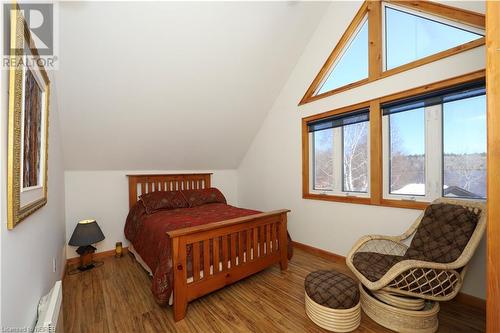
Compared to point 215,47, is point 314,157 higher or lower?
lower

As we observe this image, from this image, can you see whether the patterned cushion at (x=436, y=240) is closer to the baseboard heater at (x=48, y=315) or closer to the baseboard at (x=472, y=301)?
the baseboard at (x=472, y=301)

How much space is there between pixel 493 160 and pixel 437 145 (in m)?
1.43

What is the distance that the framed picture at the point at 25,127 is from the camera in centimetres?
84

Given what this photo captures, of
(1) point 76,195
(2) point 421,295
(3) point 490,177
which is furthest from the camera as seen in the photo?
(1) point 76,195

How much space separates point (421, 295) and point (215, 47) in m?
2.88

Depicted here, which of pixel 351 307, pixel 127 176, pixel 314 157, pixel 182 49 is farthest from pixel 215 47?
pixel 351 307

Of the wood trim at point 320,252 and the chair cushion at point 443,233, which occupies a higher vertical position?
the chair cushion at point 443,233

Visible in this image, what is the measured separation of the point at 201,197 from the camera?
11.8 ft

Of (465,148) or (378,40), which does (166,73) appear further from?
(465,148)

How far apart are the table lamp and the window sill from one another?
274cm

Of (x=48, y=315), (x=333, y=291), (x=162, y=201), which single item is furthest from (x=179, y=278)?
(x=162, y=201)

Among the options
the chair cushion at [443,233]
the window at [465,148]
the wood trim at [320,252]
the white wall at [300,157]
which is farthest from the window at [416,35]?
the wood trim at [320,252]

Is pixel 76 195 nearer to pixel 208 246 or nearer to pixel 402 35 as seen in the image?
pixel 208 246

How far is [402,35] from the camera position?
2438 mm
